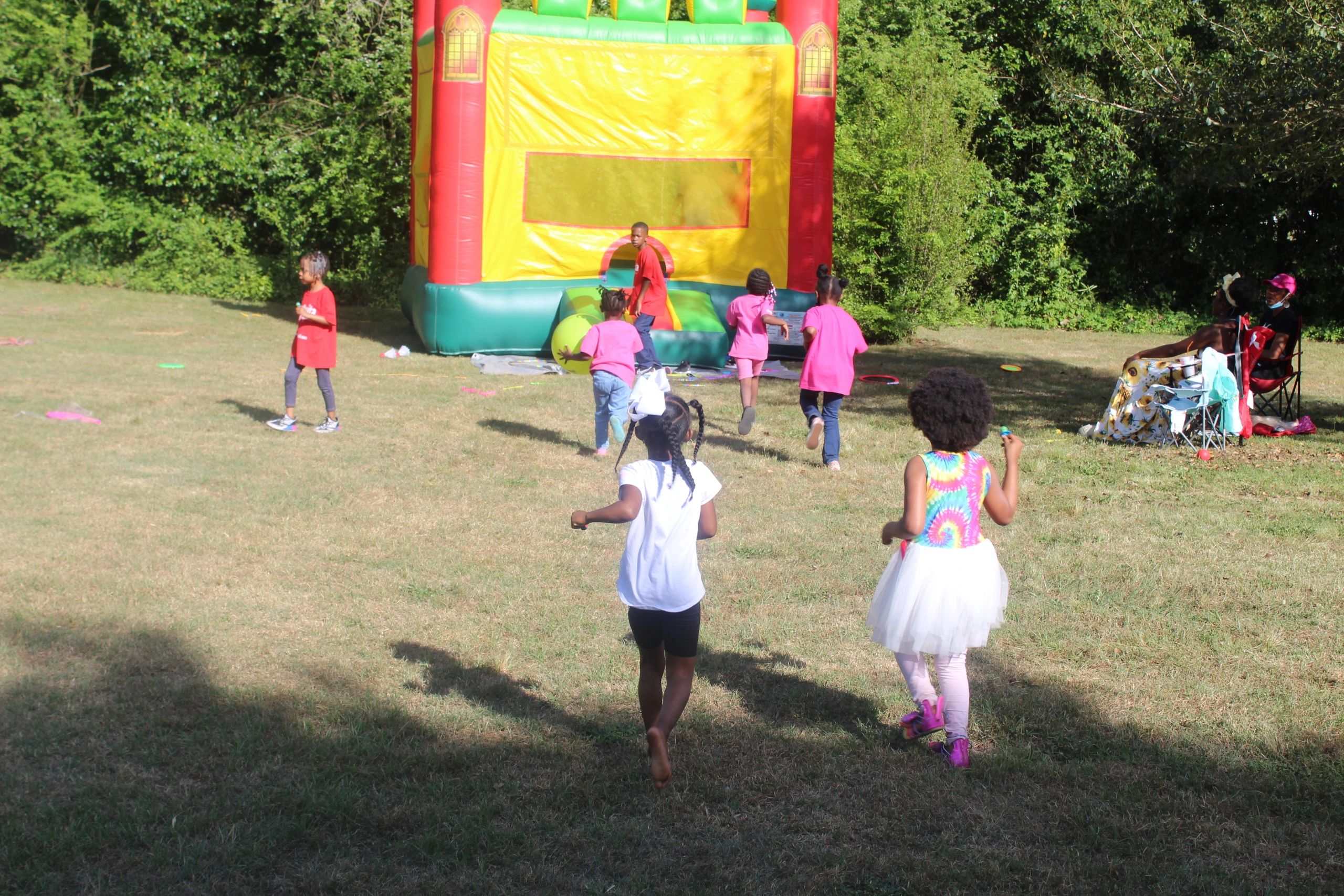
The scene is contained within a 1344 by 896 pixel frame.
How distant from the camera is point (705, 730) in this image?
4.59 metres

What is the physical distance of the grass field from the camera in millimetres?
3697

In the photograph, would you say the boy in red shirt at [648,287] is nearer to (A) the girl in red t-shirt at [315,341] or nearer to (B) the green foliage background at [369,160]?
(A) the girl in red t-shirt at [315,341]

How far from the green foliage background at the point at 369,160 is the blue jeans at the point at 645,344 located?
9021 millimetres

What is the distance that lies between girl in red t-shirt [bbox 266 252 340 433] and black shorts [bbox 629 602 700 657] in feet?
20.3

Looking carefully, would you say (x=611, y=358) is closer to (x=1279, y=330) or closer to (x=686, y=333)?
(x=686, y=333)

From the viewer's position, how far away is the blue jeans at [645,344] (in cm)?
1095

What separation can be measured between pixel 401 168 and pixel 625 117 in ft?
23.1

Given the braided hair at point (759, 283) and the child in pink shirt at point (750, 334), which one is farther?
the child in pink shirt at point (750, 334)

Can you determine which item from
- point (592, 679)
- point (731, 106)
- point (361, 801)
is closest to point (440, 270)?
point (731, 106)

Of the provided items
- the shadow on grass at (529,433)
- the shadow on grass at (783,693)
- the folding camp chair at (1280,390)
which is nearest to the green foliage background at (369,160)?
the folding camp chair at (1280,390)

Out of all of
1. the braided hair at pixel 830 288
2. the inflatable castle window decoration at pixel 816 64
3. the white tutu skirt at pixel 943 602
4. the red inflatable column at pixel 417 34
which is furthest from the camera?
the red inflatable column at pixel 417 34

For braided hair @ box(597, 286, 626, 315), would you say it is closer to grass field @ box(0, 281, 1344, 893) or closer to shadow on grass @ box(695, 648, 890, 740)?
grass field @ box(0, 281, 1344, 893)

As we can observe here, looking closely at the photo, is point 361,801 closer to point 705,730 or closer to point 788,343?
point 705,730

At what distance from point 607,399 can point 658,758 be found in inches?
213
